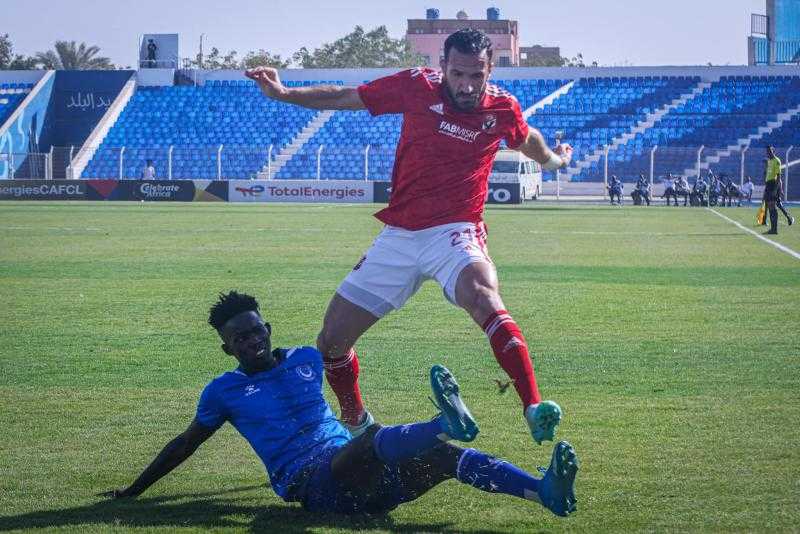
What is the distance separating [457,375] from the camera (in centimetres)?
966

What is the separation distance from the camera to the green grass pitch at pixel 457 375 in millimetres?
5906

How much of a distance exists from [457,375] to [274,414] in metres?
3.80

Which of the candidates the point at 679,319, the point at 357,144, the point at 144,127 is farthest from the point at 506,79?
the point at 679,319

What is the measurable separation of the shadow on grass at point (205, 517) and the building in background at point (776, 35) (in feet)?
220

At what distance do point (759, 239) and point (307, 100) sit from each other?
2268 cm

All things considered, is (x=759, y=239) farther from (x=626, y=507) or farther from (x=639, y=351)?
(x=626, y=507)

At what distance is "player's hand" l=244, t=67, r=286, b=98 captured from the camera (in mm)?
6926

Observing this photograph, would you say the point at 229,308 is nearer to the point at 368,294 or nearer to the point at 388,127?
the point at 368,294

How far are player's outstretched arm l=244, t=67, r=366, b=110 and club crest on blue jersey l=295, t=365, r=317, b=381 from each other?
153 cm

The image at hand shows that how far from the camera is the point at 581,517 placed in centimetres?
573

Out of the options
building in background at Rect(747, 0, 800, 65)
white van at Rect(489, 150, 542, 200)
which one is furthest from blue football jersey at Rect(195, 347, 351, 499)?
building in background at Rect(747, 0, 800, 65)

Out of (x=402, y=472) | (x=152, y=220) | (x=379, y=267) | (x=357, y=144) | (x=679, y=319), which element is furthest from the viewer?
(x=357, y=144)

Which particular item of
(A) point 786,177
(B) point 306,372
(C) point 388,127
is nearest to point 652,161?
(A) point 786,177

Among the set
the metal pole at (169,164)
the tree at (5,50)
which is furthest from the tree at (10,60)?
the metal pole at (169,164)
